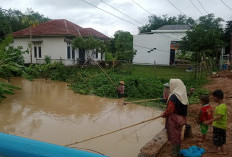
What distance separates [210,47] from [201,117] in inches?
658

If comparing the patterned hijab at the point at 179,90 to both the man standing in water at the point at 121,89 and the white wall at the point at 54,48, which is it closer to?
the man standing in water at the point at 121,89

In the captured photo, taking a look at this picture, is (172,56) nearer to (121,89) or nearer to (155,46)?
(155,46)

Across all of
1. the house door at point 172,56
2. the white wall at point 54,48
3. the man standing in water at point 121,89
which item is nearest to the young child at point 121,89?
the man standing in water at point 121,89

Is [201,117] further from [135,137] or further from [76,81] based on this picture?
[76,81]

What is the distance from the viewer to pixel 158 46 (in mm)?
25047

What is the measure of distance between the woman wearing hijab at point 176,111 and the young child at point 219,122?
2.04 feet

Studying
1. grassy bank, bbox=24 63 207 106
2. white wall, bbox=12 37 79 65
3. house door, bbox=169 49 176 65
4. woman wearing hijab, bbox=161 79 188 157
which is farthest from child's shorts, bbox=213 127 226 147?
house door, bbox=169 49 176 65

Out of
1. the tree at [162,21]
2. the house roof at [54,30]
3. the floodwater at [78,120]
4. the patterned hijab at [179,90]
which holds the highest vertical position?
the tree at [162,21]

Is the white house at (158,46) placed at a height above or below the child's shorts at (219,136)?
above

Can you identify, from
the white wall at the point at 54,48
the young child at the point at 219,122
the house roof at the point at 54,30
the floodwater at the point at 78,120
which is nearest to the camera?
the young child at the point at 219,122

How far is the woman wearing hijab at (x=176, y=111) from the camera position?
3678mm

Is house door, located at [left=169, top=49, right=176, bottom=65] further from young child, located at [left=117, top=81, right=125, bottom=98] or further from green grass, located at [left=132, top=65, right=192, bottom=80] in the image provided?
young child, located at [left=117, top=81, right=125, bottom=98]

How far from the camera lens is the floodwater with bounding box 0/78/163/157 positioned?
5363 mm

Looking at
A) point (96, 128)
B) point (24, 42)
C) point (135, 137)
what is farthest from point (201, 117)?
point (24, 42)
